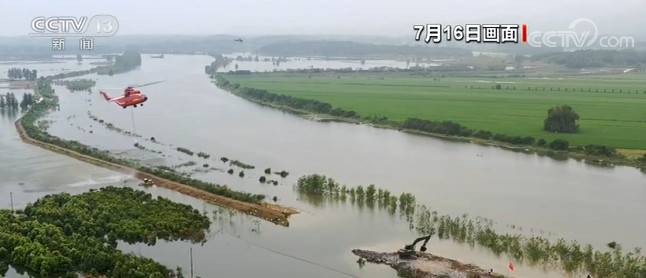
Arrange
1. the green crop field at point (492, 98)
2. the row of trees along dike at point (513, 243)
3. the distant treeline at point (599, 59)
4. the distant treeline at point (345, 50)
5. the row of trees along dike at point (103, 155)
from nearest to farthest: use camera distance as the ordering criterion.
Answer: the row of trees along dike at point (513, 243), the row of trees along dike at point (103, 155), the green crop field at point (492, 98), the distant treeline at point (599, 59), the distant treeline at point (345, 50)

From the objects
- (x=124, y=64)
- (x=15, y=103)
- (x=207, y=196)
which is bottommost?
(x=207, y=196)

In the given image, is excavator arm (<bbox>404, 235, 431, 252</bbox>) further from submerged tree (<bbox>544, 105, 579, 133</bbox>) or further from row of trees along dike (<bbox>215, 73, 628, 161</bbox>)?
submerged tree (<bbox>544, 105, 579, 133</bbox>)

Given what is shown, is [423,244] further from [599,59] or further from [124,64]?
[599,59]

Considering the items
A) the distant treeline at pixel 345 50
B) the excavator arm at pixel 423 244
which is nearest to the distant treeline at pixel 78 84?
the excavator arm at pixel 423 244

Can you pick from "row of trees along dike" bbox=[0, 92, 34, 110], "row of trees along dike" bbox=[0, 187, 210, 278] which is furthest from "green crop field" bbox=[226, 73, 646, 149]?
"row of trees along dike" bbox=[0, 187, 210, 278]

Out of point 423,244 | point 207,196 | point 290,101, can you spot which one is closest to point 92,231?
point 207,196

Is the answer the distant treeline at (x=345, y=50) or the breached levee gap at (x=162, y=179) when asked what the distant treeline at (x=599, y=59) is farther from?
the breached levee gap at (x=162, y=179)
